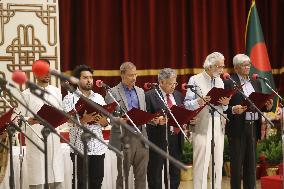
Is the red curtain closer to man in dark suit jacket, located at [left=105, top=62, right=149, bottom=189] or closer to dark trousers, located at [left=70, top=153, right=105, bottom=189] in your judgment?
man in dark suit jacket, located at [left=105, top=62, right=149, bottom=189]

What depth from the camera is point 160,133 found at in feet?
18.1

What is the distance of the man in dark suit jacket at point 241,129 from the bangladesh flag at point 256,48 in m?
2.61

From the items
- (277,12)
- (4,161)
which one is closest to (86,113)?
(4,161)

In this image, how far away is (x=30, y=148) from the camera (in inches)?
199

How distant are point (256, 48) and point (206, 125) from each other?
319 centimetres

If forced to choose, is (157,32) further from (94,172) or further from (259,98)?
(94,172)

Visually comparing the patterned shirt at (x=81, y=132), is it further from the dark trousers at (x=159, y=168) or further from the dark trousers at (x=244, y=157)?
the dark trousers at (x=244, y=157)

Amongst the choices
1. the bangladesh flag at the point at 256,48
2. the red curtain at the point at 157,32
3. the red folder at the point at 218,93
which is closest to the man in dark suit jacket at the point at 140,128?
the red folder at the point at 218,93

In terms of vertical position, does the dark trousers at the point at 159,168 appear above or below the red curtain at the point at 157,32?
below

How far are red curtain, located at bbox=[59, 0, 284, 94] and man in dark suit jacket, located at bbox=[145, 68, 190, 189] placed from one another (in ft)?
8.98

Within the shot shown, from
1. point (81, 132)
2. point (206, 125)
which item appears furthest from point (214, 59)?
point (81, 132)

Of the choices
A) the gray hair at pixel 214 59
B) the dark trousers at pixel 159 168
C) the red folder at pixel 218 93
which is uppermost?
the gray hair at pixel 214 59

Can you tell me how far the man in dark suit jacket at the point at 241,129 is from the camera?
18.4ft

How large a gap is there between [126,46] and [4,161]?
11.3 ft
